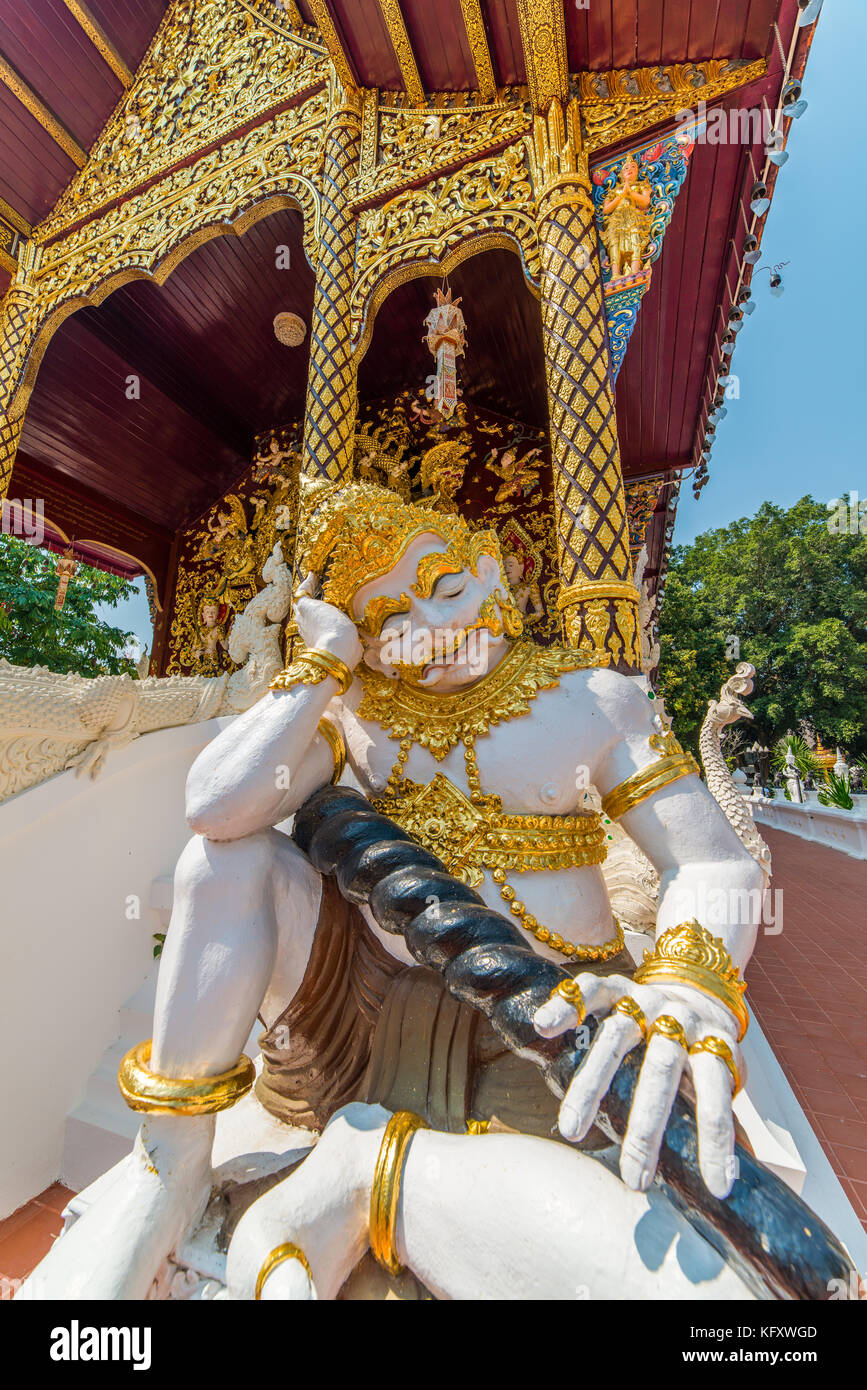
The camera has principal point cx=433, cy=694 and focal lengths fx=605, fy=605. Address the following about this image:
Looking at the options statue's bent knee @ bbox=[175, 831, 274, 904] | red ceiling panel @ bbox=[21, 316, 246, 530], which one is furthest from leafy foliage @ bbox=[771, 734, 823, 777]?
statue's bent knee @ bbox=[175, 831, 274, 904]

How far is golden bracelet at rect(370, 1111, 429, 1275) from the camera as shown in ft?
2.34

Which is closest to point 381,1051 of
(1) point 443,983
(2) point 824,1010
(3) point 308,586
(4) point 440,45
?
(1) point 443,983

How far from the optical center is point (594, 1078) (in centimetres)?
62

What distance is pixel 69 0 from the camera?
420 centimetres

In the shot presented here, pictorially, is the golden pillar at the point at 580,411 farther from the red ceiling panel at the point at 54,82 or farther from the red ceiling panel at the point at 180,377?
the red ceiling panel at the point at 54,82

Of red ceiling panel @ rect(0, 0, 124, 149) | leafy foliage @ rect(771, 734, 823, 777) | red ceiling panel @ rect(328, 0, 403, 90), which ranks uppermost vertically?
red ceiling panel @ rect(0, 0, 124, 149)

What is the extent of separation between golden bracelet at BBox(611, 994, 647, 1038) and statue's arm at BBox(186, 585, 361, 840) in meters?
0.57

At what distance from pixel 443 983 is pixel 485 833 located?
257 millimetres

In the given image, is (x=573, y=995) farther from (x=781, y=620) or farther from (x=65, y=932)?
(x=781, y=620)

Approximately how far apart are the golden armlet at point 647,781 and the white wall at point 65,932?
171cm

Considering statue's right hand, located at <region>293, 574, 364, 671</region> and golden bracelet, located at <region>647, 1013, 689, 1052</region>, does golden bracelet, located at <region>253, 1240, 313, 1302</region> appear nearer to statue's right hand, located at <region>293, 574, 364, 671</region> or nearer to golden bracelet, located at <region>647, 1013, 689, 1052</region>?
golden bracelet, located at <region>647, 1013, 689, 1052</region>

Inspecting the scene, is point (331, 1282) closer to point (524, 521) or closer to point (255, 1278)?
point (255, 1278)

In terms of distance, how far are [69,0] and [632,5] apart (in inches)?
161

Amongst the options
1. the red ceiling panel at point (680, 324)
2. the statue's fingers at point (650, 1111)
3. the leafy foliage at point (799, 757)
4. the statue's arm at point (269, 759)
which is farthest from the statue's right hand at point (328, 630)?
the leafy foliage at point (799, 757)
